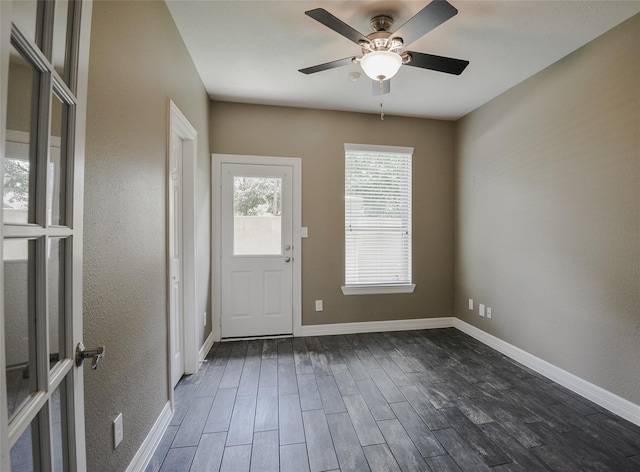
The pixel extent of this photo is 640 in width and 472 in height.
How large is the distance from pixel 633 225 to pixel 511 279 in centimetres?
113

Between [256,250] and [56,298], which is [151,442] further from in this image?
[256,250]

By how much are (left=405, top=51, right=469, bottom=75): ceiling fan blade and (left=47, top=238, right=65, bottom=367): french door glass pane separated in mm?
2103

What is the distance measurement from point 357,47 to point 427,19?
2.83ft

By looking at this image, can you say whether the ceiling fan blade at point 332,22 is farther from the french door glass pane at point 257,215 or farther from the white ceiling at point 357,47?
the french door glass pane at point 257,215

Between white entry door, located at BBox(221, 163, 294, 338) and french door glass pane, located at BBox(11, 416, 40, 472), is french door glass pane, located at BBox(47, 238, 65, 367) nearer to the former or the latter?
french door glass pane, located at BBox(11, 416, 40, 472)

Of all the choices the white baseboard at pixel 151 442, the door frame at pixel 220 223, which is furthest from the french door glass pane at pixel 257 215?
the white baseboard at pixel 151 442

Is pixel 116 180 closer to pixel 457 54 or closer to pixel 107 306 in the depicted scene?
pixel 107 306

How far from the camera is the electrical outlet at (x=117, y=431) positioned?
130 cm

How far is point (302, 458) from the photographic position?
1616mm

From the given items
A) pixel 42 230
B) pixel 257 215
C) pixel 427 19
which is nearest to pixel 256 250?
pixel 257 215

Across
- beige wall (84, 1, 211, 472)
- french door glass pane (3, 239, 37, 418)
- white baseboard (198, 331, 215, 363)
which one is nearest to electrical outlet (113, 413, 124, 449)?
beige wall (84, 1, 211, 472)

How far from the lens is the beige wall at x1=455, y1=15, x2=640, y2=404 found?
1983mm

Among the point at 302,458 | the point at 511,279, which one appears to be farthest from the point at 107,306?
the point at 511,279

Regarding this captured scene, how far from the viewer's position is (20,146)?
0.59 metres
